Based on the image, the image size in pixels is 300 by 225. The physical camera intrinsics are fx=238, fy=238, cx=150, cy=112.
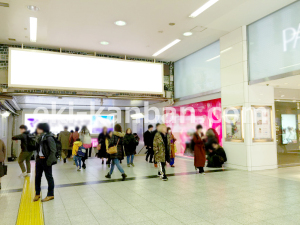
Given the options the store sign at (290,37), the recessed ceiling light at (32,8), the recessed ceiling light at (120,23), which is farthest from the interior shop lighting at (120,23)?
the store sign at (290,37)

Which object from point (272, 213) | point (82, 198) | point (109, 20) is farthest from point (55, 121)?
point (109, 20)

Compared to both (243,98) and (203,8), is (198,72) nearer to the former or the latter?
(243,98)

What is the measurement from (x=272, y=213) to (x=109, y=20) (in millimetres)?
6397

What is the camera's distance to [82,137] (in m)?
8.59

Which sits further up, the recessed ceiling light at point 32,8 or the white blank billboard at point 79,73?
the recessed ceiling light at point 32,8

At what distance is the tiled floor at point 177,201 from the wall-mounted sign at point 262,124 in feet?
4.96

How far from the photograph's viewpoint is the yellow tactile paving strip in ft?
11.6

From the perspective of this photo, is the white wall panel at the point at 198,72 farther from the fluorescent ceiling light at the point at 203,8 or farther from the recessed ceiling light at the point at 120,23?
the recessed ceiling light at the point at 120,23

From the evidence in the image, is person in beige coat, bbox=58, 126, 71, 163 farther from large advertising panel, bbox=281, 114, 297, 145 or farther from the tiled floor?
large advertising panel, bbox=281, 114, 297, 145

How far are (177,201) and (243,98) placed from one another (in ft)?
15.2

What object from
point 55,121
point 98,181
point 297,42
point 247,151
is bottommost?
point 98,181

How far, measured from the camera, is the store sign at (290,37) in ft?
20.4

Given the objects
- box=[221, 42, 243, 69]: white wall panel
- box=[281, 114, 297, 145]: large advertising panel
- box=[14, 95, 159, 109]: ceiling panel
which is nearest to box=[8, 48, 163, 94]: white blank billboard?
box=[221, 42, 243, 69]: white wall panel

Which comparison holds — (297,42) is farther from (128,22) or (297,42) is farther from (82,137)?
(82,137)
